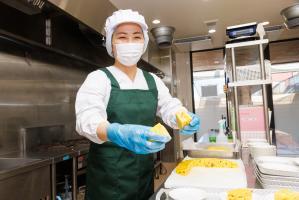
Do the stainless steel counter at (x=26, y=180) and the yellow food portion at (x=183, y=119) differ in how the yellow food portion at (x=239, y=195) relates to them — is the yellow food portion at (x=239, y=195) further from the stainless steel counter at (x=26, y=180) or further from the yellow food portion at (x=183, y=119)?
the stainless steel counter at (x=26, y=180)

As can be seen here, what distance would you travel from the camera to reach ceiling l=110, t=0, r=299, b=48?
3178mm

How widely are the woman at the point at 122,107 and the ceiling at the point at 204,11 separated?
2.05m

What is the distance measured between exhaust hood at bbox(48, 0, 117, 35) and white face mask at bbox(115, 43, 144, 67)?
0.92m

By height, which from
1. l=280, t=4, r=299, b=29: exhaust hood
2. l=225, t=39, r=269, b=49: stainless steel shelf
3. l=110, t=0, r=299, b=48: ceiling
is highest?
l=110, t=0, r=299, b=48: ceiling

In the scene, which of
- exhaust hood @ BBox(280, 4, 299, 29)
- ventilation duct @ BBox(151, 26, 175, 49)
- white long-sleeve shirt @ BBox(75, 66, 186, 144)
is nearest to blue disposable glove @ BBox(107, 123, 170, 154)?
white long-sleeve shirt @ BBox(75, 66, 186, 144)

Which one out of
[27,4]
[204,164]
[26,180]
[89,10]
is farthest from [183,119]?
[89,10]

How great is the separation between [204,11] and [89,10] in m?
1.83

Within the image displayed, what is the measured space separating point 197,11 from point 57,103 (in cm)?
228

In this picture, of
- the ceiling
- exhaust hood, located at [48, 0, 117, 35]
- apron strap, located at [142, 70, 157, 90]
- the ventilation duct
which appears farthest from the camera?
the ventilation duct

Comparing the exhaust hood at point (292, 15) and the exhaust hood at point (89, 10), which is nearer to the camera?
the exhaust hood at point (89, 10)

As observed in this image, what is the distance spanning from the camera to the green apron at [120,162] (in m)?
1.12

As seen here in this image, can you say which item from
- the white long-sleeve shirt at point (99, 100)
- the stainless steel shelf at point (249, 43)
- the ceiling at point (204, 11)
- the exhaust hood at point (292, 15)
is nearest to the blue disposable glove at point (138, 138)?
the white long-sleeve shirt at point (99, 100)

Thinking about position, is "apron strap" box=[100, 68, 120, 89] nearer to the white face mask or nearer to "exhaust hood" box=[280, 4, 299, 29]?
the white face mask

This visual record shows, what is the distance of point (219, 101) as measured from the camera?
5.67 metres
